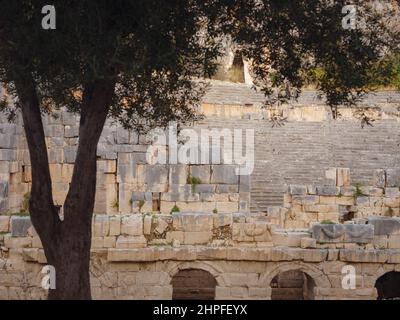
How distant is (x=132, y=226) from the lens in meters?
12.8

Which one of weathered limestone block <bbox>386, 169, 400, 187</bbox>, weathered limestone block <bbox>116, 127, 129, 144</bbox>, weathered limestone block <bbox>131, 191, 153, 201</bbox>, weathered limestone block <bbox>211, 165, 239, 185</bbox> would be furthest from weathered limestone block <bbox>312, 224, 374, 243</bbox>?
weathered limestone block <bbox>116, 127, 129, 144</bbox>

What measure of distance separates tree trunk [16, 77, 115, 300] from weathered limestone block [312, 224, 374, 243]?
538cm

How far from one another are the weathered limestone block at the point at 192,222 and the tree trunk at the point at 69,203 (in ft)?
13.5

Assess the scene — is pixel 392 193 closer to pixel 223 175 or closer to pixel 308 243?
pixel 223 175

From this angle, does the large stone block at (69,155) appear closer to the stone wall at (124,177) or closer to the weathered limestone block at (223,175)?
the stone wall at (124,177)

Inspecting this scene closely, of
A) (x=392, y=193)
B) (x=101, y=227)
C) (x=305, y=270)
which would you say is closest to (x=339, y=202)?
(x=392, y=193)

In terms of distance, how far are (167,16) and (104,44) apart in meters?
0.85

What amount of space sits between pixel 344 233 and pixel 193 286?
423cm

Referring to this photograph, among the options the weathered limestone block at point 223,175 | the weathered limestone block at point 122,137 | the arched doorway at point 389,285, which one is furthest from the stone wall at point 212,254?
the weathered limestone block at point 122,137

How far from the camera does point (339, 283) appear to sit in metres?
12.9

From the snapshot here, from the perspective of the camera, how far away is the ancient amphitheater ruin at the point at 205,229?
12719 mm

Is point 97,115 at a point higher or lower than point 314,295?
higher
